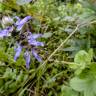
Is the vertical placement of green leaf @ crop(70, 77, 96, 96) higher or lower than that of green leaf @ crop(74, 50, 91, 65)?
lower

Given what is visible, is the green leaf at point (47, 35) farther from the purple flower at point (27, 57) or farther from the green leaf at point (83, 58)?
the green leaf at point (83, 58)

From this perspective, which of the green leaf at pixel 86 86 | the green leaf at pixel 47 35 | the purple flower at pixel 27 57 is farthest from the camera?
the green leaf at pixel 47 35

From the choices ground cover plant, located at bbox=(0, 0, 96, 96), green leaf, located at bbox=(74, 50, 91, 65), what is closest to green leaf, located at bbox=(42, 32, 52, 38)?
ground cover plant, located at bbox=(0, 0, 96, 96)

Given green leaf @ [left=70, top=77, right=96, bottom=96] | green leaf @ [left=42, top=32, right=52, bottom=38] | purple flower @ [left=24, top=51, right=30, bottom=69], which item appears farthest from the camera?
green leaf @ [left=42, top=32, right=52, bottom=38]

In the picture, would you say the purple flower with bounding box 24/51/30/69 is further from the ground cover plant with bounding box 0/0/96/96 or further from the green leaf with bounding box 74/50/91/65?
the green leaf with bounding box 74/50/91/65

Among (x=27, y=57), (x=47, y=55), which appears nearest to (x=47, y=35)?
(x=47, y=55)

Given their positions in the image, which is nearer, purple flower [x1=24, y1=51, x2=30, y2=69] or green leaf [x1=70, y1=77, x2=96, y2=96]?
green leaf [x1=70, y1=77, x2=96, y2=96]

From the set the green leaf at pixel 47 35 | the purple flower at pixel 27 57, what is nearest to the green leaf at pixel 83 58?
the purple flower at pixel 27 57

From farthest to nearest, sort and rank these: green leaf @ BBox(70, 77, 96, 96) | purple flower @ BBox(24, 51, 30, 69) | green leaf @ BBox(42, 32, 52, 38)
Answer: green leaf @ BBox(42, 32, 52, 38), purple flower @ BBox(24, 51, 30, 69), green leaf @ BBox(70, 77, 96, 96)

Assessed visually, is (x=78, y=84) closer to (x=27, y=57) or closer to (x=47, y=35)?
(x=27, y=57)
